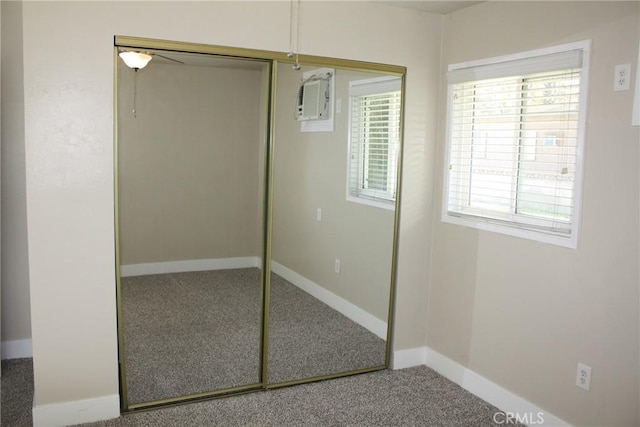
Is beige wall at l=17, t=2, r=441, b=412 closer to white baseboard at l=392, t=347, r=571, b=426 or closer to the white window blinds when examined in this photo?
the white window blinds

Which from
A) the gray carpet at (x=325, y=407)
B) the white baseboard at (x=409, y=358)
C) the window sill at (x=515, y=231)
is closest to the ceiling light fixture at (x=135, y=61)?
the gray carpet at (x=325, y=407)

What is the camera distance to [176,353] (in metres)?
3.18

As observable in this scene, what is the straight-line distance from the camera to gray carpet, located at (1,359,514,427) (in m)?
2.91

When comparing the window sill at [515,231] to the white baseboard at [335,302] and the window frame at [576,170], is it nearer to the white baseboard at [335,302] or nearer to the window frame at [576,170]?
the window frame at [576,170]

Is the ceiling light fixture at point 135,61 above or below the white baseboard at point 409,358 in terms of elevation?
above

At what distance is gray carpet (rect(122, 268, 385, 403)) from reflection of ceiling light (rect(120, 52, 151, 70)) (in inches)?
43.6

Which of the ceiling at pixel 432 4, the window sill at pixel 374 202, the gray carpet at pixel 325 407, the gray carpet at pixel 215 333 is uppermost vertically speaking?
the ceiling at pixel 432 4

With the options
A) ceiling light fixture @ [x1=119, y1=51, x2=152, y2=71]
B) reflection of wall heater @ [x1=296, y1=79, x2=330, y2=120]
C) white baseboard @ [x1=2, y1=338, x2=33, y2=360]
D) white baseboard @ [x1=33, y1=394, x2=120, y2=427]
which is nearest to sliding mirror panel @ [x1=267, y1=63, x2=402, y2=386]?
reflection of wall heater @ [x1=296, y1=79, x2=330, y2=120]

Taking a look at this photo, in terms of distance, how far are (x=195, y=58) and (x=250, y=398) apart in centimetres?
192

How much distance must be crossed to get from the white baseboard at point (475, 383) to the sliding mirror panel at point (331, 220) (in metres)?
0.19

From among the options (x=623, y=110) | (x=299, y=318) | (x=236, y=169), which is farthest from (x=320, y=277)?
(x=623, y=110)

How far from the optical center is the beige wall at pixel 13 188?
3.44m

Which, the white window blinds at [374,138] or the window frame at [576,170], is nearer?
the window frame at [576,170]

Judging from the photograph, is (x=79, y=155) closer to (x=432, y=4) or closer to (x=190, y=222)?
(x=190, y=222)
